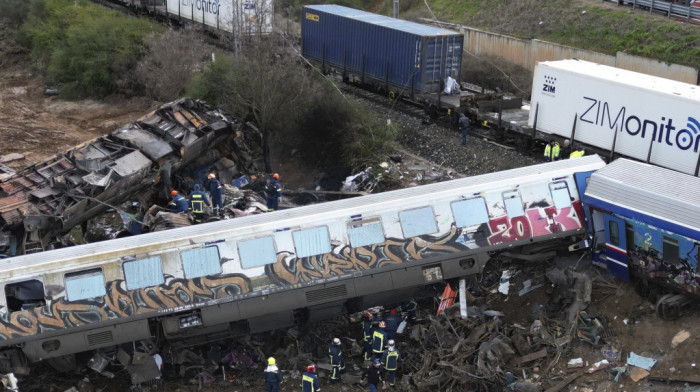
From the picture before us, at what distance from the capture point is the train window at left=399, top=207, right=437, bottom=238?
1331 centimetres

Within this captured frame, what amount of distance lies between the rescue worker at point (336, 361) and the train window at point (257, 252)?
1.81 metres

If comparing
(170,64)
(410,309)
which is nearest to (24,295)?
(410,309)

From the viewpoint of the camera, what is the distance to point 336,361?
12.5m

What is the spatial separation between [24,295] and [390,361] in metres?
6.14

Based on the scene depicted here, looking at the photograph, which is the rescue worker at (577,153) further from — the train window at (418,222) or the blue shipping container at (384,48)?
the blue shipping container at (384,48)

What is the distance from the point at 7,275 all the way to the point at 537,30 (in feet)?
88.8

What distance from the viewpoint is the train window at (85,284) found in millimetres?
12289

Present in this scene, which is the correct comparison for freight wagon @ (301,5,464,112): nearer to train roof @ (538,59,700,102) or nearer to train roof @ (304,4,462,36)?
train roof @ (304,4,462,36)

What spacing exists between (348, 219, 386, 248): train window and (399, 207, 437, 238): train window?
1.45 feet

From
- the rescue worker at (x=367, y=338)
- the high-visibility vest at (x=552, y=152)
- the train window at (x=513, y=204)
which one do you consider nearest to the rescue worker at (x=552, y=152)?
the high-visibility vest at (x=552, y=152)

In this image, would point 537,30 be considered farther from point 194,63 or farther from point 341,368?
point 341,368

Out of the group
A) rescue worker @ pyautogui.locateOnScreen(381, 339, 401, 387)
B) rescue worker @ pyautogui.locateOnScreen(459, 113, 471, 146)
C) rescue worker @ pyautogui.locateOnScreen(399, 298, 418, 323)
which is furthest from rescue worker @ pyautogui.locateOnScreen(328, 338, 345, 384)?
rescue worker @ pyautogui.locateOnScreen(459, 113, 471, 146)

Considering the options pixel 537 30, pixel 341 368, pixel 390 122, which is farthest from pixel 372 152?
pixel 537 30

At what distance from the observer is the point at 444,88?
24.5 m
